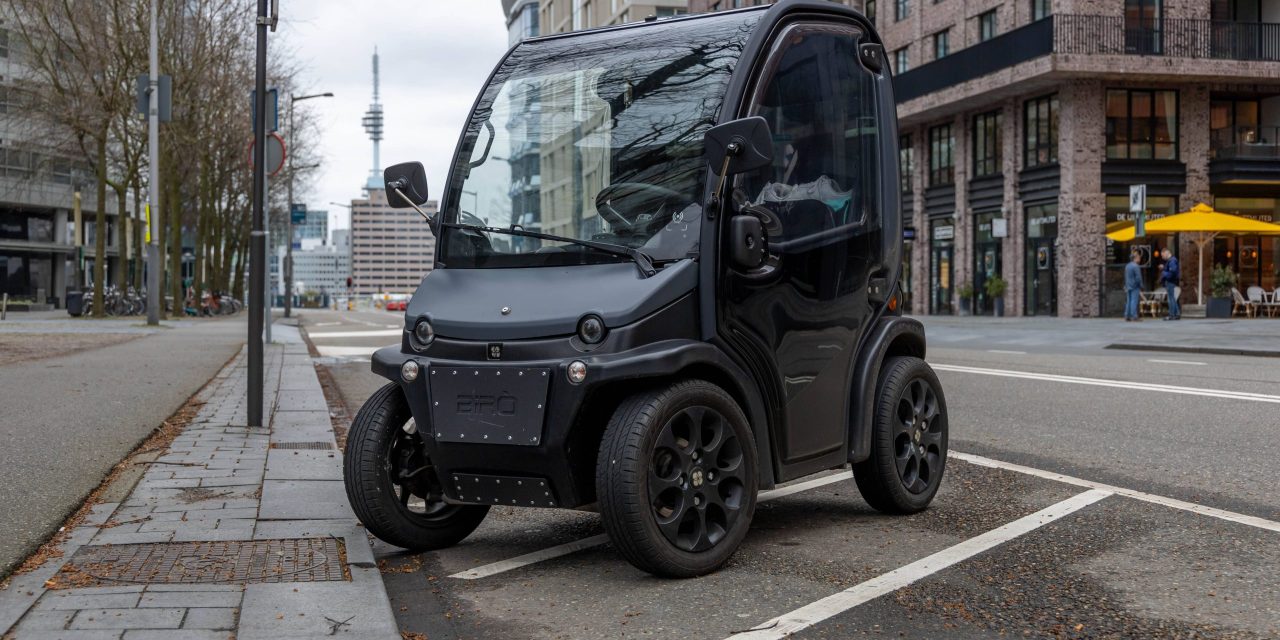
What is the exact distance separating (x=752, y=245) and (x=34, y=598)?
8.69ft

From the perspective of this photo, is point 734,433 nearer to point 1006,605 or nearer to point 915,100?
point 1006,605

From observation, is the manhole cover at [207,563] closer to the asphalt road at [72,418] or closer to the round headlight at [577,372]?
the asphalt road at [72,418]

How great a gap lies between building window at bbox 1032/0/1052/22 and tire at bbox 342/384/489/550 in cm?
3304

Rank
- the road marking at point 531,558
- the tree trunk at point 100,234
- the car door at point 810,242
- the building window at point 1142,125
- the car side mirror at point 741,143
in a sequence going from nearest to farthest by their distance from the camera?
the car side mirror at point 741,143
the road marking at point 531,558
the car door at point 810,242
the building window at point 1142,125
the tree trunk at point 100,234

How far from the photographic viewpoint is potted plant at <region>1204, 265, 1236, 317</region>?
3042cm

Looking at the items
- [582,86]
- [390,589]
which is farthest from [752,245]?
[390,589]

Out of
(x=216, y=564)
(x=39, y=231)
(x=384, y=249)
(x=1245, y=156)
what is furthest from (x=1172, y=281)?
(x=384, y=249)

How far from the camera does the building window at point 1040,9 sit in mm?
34656

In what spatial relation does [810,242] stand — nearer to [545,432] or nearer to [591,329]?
[591,329]

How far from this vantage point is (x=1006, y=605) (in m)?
3.94

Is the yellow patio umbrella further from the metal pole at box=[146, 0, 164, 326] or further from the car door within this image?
the car door

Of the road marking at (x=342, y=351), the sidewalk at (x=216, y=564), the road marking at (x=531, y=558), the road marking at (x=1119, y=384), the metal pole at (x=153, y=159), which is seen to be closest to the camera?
the sidewalk at (x=216, y=564)

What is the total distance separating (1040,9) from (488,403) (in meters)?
34.2

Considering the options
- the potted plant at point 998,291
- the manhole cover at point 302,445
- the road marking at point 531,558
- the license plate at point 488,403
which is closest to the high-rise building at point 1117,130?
the potted plant at point 998,291
